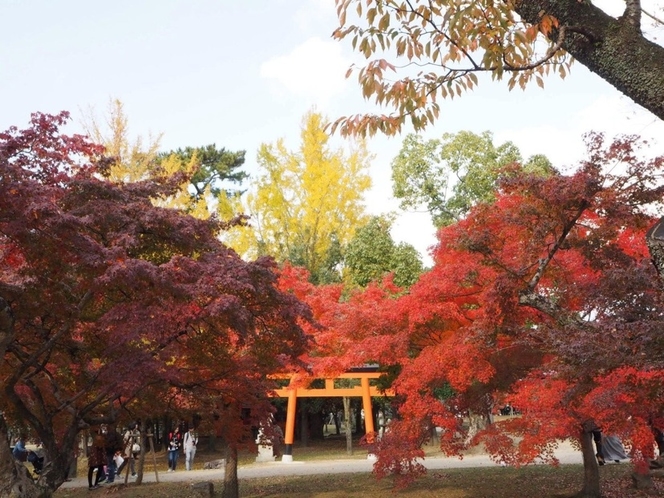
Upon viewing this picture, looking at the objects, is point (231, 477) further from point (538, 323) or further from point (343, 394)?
point (343, 394)

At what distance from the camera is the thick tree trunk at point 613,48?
2.90 m

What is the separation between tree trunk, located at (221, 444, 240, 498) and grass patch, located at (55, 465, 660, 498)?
1.78 ft

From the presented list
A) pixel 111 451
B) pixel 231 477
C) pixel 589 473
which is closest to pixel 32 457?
pixel 111 451

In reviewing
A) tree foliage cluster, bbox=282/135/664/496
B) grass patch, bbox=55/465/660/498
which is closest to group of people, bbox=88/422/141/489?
grass patch, bbox=55/465/660/498

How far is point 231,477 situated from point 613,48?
11.7 meters

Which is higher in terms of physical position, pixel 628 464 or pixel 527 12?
pixel 527 12

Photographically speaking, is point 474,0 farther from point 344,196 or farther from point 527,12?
point 344,196

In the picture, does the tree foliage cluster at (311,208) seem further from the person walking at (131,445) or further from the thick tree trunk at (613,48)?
the thick tree trunk at (613,48)

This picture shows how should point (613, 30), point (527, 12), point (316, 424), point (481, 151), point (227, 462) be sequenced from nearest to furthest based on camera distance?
point (613, 30) < point (527, 12) < point (227, 462) < point (481, 151) < point (316, 424)

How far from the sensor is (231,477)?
1302cm

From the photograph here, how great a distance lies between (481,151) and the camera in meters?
24.1

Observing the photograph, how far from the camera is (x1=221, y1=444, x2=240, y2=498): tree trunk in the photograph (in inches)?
506

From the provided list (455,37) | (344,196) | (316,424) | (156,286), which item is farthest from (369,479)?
(316,424)

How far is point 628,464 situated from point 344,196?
14.5 metres
